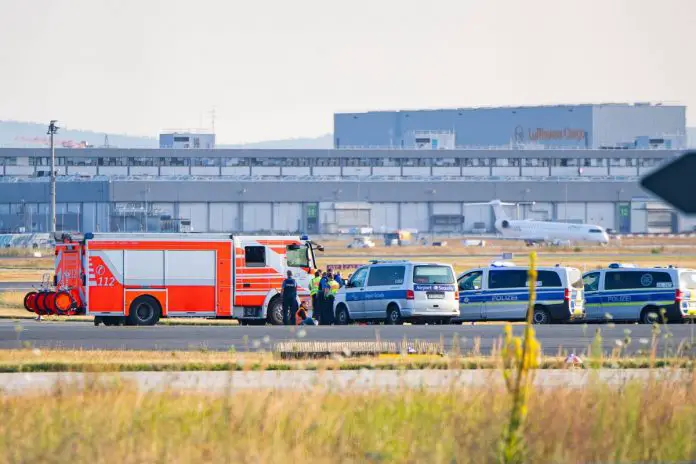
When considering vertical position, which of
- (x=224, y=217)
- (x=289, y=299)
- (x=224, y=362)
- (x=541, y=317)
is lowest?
(x=224, y=362)

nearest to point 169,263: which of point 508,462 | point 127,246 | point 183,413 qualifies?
point 127,246

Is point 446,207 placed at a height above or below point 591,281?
above

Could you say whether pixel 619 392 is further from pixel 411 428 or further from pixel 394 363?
pixel 394 363

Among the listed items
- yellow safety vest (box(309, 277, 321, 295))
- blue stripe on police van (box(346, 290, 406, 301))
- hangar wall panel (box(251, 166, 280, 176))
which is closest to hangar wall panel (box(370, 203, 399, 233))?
hangar wall panel (box(251, 166, 280, 176))

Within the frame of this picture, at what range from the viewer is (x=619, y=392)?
14953 millimetres

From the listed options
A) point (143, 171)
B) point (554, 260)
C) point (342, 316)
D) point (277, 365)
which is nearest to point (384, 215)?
point (143, 171)

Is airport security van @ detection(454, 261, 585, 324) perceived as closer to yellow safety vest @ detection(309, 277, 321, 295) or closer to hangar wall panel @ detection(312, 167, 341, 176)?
yellow safety vest @ detection(309, 277, 321, 295)

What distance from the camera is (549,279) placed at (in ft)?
121

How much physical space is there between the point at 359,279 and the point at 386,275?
106 cm

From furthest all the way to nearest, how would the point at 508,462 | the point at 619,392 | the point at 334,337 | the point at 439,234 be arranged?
the point at 439,234
the point at 334,337
the point at 619,392
the point at 508,462

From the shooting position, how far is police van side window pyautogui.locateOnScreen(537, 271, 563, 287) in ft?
120

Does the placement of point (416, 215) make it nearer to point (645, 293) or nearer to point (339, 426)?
point (645, 293)

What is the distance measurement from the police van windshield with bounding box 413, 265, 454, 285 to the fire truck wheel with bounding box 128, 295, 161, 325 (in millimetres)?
7296

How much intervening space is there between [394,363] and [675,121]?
154m
